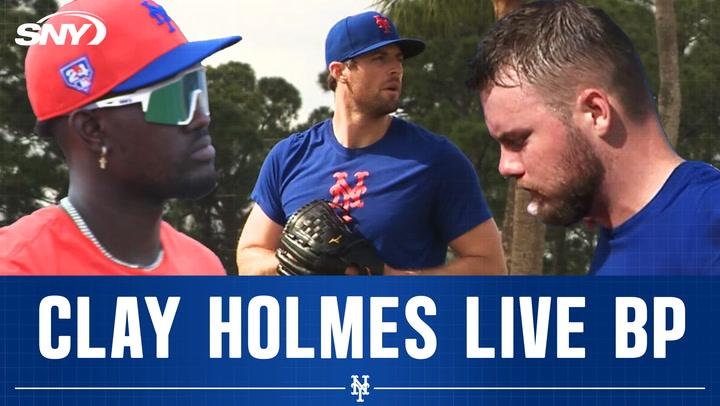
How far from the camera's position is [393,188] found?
4.08 meters

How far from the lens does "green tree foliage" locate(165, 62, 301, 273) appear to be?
423 cm

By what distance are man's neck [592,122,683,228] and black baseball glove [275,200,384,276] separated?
1017 millimetres

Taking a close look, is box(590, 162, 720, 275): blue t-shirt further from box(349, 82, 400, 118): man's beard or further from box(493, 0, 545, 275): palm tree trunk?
box(493, 0, 545, 275): palm tree trunk

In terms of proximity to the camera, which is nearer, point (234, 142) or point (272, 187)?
point (272, 187)

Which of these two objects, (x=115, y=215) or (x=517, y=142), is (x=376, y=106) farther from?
(x=115, y=215)

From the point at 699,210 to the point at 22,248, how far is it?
5.57 feet

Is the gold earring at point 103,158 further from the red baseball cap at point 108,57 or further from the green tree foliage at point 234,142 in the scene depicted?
the green tree foliage at point 234,142

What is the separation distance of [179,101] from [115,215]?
34 cm

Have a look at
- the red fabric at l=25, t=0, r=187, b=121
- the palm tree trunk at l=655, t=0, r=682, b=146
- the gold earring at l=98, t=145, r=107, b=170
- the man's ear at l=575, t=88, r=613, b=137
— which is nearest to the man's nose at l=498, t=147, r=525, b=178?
the man's ear at l=575, t=88, r=613, b=137

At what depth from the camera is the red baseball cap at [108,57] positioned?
3.21 meters

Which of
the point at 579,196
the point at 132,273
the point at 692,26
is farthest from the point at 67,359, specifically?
the point at 692,26

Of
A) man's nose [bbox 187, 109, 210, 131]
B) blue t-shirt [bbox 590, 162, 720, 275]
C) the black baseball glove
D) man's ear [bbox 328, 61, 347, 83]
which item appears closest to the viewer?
blue t-shirt [bbox 590, 162, 720, 275]

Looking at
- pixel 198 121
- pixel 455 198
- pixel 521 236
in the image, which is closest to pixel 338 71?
pixel 455 198

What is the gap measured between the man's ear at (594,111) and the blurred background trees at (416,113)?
1.37 metres
